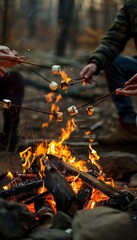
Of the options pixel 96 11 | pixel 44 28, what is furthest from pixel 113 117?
pixel 44 28

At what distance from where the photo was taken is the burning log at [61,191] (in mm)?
3406

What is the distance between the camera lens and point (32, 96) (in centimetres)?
958

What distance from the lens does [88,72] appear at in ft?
17.6

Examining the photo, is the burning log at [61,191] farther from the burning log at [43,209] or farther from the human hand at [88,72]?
the human hand at [88,72]

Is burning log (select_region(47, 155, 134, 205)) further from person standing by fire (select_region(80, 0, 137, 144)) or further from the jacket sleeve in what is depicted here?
the jacket sleeve

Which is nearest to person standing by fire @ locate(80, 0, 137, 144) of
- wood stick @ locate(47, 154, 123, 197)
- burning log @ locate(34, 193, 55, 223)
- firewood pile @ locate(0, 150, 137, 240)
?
wood stick @ locate(47, 154, 123, 197)

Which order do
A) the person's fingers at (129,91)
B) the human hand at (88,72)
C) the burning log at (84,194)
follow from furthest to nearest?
1. the human hand at (88,72)
2. the person's fingers at (129,91)
3. the burning log at (84,194)

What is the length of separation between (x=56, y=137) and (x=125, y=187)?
1.92 m

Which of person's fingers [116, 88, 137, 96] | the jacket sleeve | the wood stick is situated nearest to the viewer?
the wood stick

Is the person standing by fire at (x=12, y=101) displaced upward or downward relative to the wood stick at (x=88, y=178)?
upward

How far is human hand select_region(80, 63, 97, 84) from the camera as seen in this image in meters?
5.26

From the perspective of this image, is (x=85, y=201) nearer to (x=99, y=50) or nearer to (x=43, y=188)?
(x=43, y=188)

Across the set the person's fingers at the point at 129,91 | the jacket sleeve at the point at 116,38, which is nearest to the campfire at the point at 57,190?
the person's fingers at the point at 129,91

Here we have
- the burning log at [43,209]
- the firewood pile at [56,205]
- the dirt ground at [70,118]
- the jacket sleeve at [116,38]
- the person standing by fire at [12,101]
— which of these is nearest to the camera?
the firewood pile at [56,205]
